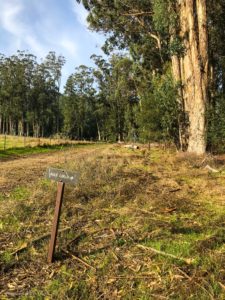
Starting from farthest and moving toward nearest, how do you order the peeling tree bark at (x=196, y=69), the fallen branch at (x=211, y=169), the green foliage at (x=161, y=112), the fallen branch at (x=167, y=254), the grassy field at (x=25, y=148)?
the grassy field at (x=25, y=148) < the green foliage at (x=161, y=112) < the peeling tree bark at (x=196, y=69) < the fallen branch at (x=211, y=169) < the fallen branch at (x=167, y=254)

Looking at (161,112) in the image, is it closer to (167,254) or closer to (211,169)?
(211,169)

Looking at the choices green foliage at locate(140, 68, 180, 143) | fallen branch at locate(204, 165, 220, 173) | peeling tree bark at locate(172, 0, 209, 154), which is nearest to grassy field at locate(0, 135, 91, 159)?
green foliage at locate(140, 68, 180, 143)

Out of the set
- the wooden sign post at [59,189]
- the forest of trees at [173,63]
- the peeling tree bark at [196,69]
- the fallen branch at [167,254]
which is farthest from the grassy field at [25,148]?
the fallen branch at [167,254]

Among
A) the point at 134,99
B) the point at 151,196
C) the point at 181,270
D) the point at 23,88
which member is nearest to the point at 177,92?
the point at 151,196

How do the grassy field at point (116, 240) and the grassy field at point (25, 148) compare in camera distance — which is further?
the grassy field at point (25, 148)

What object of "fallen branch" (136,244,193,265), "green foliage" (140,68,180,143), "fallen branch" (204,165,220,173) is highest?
"green foliage" (140,68,180,143)

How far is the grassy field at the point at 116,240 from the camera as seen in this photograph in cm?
487

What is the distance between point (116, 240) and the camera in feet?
20.7

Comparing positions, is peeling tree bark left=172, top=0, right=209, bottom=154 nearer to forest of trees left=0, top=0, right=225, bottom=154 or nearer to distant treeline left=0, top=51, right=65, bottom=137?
forest of trees left=0, top=0, right=225, bottom=154

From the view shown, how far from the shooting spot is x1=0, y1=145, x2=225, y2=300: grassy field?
4.87m

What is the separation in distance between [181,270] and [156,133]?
705 inches

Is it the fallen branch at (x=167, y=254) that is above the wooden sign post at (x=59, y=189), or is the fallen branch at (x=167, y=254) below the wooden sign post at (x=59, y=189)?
below

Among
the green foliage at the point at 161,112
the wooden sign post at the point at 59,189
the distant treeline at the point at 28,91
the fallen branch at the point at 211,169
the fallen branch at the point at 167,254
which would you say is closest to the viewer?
the fallen branch at the point at 167,254

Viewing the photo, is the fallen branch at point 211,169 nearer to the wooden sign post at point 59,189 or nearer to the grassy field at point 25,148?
the grassy field at point 25,148
